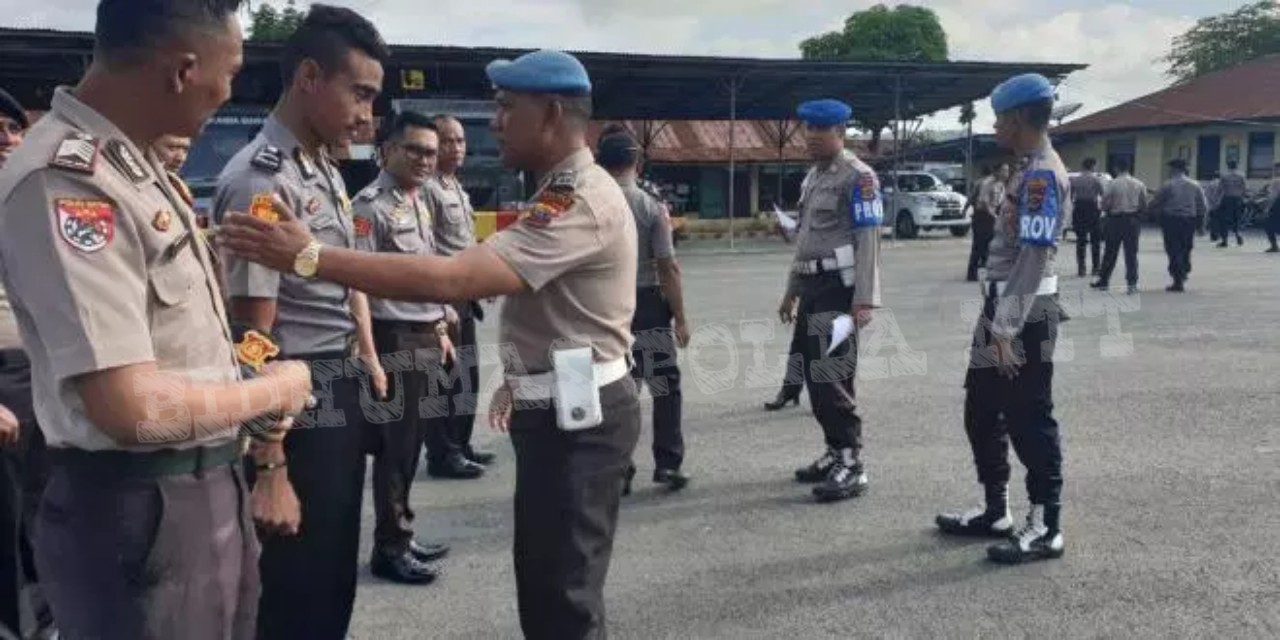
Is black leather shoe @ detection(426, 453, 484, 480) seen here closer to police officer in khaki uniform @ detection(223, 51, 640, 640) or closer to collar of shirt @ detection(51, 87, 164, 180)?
police officer in khaki uniform @ detection(223, 51, 640, 640)

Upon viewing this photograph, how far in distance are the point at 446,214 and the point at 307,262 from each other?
125 inches

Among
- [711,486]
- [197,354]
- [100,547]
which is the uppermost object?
[197,354]

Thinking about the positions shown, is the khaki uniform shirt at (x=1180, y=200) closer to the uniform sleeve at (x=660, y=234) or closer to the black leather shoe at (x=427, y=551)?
the uniform sleeve at (x=660, y=234)

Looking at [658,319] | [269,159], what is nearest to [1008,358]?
[658,319]

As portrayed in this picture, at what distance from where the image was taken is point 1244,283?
13492 millimetres

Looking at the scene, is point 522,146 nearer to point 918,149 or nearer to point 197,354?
point 197,354

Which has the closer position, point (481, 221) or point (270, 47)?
point (481, 221)

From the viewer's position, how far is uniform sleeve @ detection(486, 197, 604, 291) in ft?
7.47


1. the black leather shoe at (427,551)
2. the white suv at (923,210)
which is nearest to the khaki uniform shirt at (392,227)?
the black leather shoe at (427,551)

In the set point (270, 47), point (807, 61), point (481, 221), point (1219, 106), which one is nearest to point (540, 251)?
point (481, 221)

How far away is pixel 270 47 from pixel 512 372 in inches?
623

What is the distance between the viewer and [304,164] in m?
2.68

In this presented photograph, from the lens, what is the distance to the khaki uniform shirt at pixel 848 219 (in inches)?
195

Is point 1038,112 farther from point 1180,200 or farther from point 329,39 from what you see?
point 1180,200
